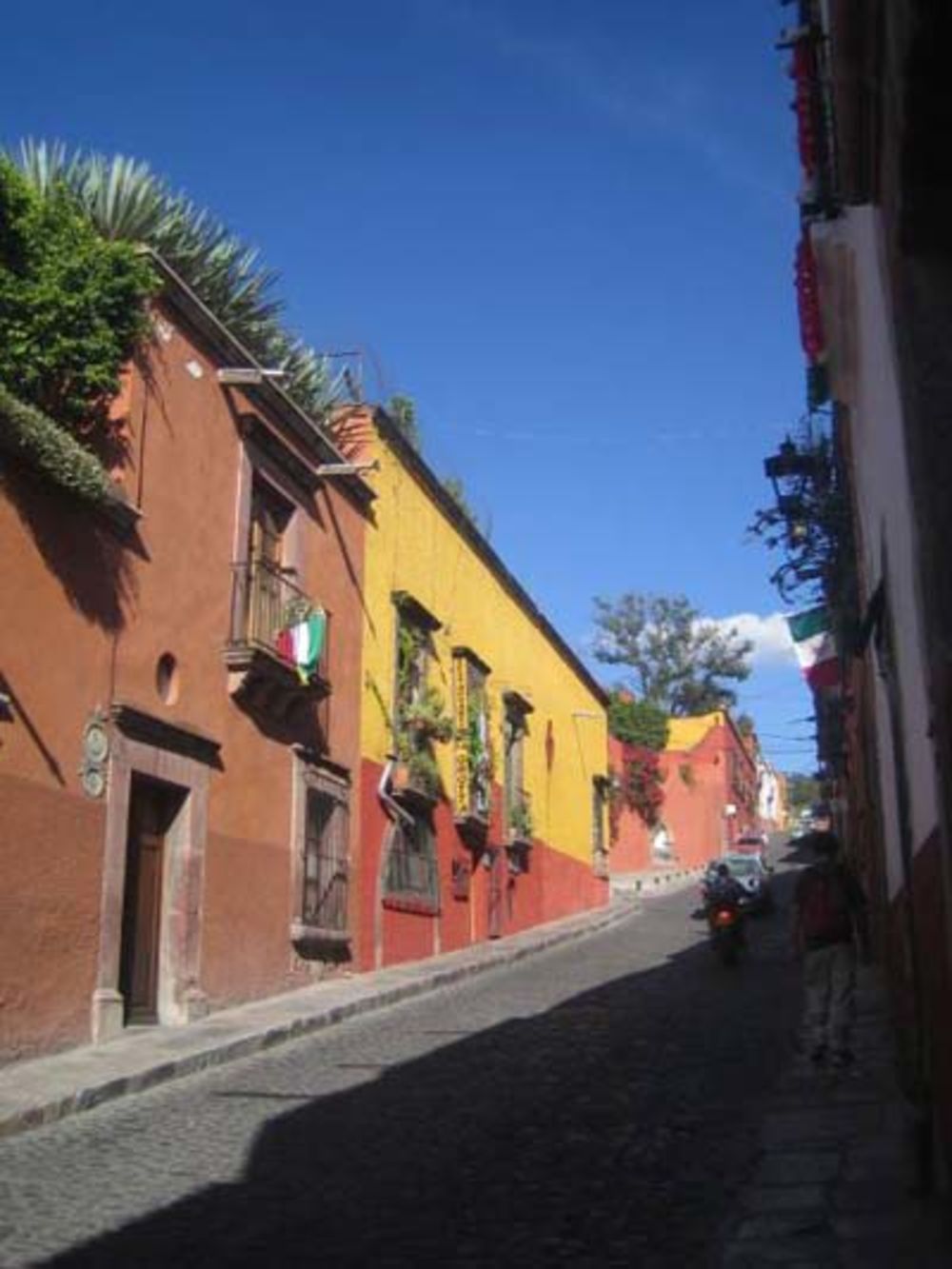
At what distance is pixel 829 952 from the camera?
9258 mm

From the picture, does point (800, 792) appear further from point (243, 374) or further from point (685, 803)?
point (243, 374)

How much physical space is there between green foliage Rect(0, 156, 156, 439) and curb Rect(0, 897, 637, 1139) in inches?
192

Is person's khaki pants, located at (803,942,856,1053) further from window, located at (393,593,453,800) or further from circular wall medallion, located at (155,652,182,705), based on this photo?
window, located at (393,593,453,800)

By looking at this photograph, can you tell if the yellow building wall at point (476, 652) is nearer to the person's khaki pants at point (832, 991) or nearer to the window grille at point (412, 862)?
the window grille at point (412, 862)

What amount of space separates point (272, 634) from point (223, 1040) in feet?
15.4

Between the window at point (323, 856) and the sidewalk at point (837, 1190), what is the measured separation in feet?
24.2

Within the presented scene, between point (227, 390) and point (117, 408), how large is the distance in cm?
219

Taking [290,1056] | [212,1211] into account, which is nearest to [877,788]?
[290,1056]

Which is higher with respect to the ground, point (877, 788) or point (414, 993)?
point (877, 788)

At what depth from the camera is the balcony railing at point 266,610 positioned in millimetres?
13812

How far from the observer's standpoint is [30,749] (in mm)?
10156

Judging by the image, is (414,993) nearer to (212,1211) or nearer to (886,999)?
(886,999)

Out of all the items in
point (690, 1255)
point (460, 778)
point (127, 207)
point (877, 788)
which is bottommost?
point (690, 1255)

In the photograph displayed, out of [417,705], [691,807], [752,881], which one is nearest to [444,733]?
[417,705]
